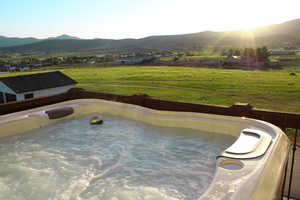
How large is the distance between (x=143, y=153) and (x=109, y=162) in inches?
22.6

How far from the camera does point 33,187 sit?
122 inches

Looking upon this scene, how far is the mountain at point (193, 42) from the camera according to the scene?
6531 cm

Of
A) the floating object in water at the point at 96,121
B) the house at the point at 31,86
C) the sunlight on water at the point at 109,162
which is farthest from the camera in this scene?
the house at the point at 31,86

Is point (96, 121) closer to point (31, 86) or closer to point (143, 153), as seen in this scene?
point (143, 153)

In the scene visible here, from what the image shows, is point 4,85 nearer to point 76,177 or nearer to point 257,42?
point 76,177

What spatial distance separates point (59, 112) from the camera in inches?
204

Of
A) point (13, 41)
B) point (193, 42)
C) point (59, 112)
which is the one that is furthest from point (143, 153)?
point (13, 41)

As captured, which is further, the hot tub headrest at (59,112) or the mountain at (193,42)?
the mountain at (193,42)

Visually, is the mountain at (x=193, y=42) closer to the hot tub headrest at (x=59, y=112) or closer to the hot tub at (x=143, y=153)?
the hot tub at (x=143, y=153)

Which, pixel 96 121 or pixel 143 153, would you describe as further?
pixel 96 121

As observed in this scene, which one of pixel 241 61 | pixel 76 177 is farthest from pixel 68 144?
pixel 241 61

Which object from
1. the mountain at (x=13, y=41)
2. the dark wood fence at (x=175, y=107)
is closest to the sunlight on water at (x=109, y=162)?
the dark wood fence at (x=175, y=107)

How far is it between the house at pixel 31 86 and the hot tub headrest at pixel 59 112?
A: 223 inches

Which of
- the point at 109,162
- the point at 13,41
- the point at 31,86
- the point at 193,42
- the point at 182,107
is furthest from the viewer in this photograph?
the point at 13,41
